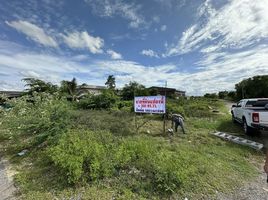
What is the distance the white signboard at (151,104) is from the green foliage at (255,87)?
118ft

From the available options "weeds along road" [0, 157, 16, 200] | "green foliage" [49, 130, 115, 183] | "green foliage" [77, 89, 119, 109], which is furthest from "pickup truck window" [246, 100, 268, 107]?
"weeds along road" [0, 157, 16, 200]

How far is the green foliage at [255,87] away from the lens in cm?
3617

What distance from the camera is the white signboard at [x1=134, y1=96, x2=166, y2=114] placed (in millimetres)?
8383

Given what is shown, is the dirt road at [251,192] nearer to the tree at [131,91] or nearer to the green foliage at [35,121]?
the green foliage at [35,121]

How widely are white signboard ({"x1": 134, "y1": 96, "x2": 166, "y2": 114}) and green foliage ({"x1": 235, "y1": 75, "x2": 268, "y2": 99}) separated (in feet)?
118

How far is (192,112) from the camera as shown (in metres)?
14.8

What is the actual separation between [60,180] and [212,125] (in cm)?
924

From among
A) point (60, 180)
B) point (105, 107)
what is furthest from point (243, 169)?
point (105, 107)

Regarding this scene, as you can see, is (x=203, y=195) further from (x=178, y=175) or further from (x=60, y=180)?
(x=60, y=180)

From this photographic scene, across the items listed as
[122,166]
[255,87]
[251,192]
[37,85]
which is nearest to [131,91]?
[37,85]

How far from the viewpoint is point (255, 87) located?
38844 mm

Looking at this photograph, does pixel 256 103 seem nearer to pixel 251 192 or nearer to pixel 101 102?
pixel 251 192

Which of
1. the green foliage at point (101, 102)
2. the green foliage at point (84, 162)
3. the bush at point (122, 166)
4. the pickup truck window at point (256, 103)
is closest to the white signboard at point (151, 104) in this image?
A: the bush at point (122, 166)

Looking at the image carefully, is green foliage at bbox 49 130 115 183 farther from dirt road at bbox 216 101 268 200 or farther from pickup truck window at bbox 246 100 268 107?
pickup truck window at bbox 246 100 268 107
